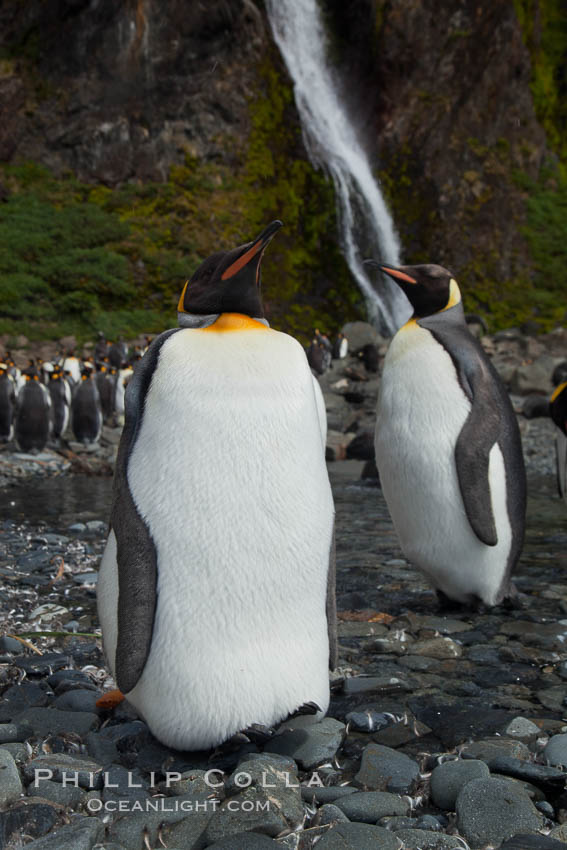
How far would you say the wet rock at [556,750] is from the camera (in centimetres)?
214

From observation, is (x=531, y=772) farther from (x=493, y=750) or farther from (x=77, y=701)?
(x=77, y=701)

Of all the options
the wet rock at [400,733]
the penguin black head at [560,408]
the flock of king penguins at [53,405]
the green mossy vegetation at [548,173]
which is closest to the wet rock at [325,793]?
the wet rock at [400,733]

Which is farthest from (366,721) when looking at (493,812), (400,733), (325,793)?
(493,812)

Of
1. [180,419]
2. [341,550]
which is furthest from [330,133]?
[180,419]

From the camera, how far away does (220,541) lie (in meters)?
2.24

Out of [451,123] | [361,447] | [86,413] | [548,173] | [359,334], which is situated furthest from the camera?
[548,173]

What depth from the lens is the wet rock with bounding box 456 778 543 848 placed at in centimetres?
177

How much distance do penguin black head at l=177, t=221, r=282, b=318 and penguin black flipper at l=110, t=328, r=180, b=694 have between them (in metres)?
0.26

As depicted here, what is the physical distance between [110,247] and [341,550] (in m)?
18.5

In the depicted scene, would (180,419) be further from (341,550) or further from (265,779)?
(341,550)

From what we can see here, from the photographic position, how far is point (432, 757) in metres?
2.19

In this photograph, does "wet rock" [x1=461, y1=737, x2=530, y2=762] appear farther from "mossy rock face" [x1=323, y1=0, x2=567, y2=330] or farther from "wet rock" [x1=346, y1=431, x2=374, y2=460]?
"mossy rock face" [x1=323, y1=0, x2=567, y2=330]

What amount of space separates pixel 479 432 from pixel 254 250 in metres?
1.88

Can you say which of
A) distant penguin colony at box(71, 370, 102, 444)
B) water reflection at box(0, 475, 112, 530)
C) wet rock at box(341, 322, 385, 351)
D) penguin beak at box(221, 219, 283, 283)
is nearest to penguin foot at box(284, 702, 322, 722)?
penguin beak at box(221, 219, 283, 283)
